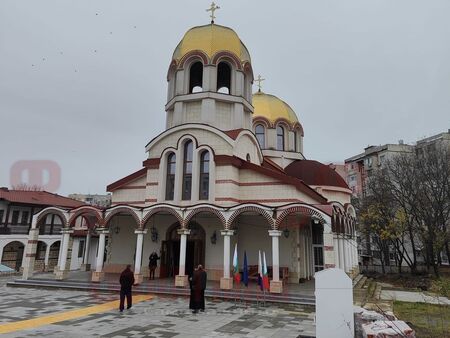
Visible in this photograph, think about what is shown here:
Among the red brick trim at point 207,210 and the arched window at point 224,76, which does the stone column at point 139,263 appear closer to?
the red brick trim at point 207,210

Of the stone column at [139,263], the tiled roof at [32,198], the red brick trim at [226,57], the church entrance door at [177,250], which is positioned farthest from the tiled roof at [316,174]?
the tiled roof at [32,198]

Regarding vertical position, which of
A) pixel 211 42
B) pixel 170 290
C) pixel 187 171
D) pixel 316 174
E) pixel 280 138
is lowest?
pixel 170 290

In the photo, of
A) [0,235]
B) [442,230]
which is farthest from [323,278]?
[0,235]

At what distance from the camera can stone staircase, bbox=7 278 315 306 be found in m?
13.0

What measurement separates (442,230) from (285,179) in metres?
17.7

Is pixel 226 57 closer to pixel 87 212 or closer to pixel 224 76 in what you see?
pixel 224 76

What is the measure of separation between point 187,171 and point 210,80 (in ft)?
18.2

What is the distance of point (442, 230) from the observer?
87.0ft

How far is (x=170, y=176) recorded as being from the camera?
58.7 feet

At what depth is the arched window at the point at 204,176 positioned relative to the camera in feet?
56.3

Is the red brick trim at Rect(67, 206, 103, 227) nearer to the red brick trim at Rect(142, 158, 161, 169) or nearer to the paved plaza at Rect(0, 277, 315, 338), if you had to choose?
the red brick trim at Rect(142, 158, 161, 169)

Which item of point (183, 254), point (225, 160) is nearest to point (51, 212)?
point (183, 254)

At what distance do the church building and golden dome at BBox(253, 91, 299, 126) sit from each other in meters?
6.02

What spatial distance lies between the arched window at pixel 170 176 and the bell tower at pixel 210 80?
8.04 ft
